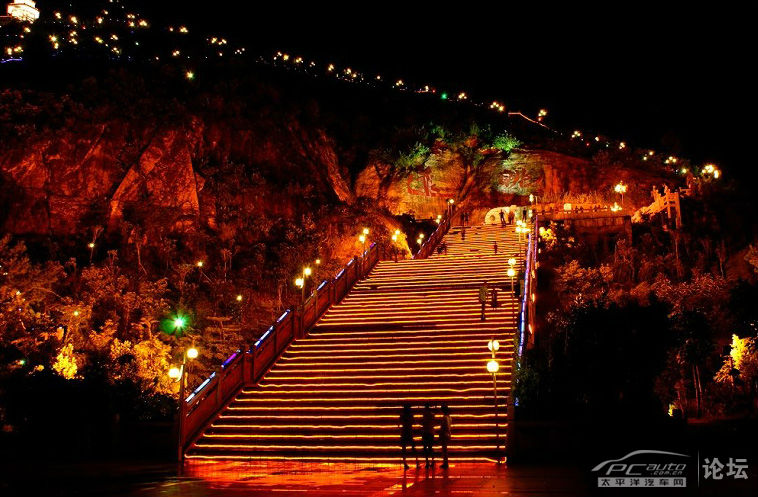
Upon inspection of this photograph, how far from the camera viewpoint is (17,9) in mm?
49688

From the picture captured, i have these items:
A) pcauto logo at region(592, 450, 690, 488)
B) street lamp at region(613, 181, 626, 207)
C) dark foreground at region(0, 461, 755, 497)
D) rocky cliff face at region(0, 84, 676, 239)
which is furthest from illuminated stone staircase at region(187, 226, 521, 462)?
street lamp at region(613, 181, 626, 207)

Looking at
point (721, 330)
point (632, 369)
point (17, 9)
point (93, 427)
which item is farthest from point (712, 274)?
point (17, 9)

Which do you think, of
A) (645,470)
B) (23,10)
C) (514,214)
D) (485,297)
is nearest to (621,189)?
(514,214)

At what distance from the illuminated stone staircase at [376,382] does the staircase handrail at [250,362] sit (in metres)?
0.25

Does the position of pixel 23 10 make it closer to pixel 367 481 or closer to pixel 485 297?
pixel 485 297

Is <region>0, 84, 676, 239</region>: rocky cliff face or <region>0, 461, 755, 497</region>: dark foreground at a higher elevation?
<region>0, 84, 676, 239</region>: rocky cliff face

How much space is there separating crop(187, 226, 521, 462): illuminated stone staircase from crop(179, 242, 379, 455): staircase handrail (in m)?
0.25

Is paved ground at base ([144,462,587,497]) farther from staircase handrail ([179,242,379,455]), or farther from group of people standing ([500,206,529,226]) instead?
group of people standing ([500,206,529,226])

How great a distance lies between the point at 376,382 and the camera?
15898mm

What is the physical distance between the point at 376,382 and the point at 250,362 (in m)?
3.31

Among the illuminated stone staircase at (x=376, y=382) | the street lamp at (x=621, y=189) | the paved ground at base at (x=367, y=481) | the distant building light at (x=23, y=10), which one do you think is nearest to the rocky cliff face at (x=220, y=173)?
the street lamp at (x=621, y=189)

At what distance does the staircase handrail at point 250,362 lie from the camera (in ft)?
46.4

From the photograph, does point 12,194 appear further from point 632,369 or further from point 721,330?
point 721,330

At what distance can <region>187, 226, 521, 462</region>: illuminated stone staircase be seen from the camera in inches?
527
